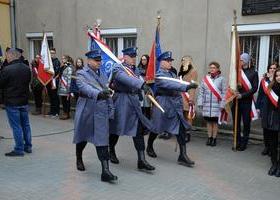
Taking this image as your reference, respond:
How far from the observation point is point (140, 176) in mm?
6059

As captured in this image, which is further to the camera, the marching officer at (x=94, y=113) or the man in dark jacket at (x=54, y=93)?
the man in dark jacket at (x=54, y=93)

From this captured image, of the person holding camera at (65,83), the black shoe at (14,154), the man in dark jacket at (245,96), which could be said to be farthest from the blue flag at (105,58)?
the person holding camera at (65,83)

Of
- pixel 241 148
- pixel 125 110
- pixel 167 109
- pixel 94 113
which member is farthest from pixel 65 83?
pixel 94 113

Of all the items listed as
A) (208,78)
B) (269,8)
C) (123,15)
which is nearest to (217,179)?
(208,78)

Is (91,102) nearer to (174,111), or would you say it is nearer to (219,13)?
(174,111)

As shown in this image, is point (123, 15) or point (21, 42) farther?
point (21, 42)

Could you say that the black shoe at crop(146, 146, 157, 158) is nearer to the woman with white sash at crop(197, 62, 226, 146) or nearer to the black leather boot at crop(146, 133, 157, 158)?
the black leather boot at crop(146, 133, 157, 158)

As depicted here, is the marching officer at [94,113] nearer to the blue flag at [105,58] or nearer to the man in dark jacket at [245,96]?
the blue flag at [105,58]

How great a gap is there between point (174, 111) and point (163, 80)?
55 centimetres

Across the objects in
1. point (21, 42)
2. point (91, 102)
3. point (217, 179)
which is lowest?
point (217, 179)

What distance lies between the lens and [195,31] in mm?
9883

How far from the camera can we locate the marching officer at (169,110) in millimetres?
6590

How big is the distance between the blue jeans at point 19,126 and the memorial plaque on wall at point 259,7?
512 centimetres

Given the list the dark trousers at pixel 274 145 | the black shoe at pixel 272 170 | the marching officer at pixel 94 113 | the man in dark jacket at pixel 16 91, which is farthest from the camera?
the man in dark jacket at pixel 16 91
